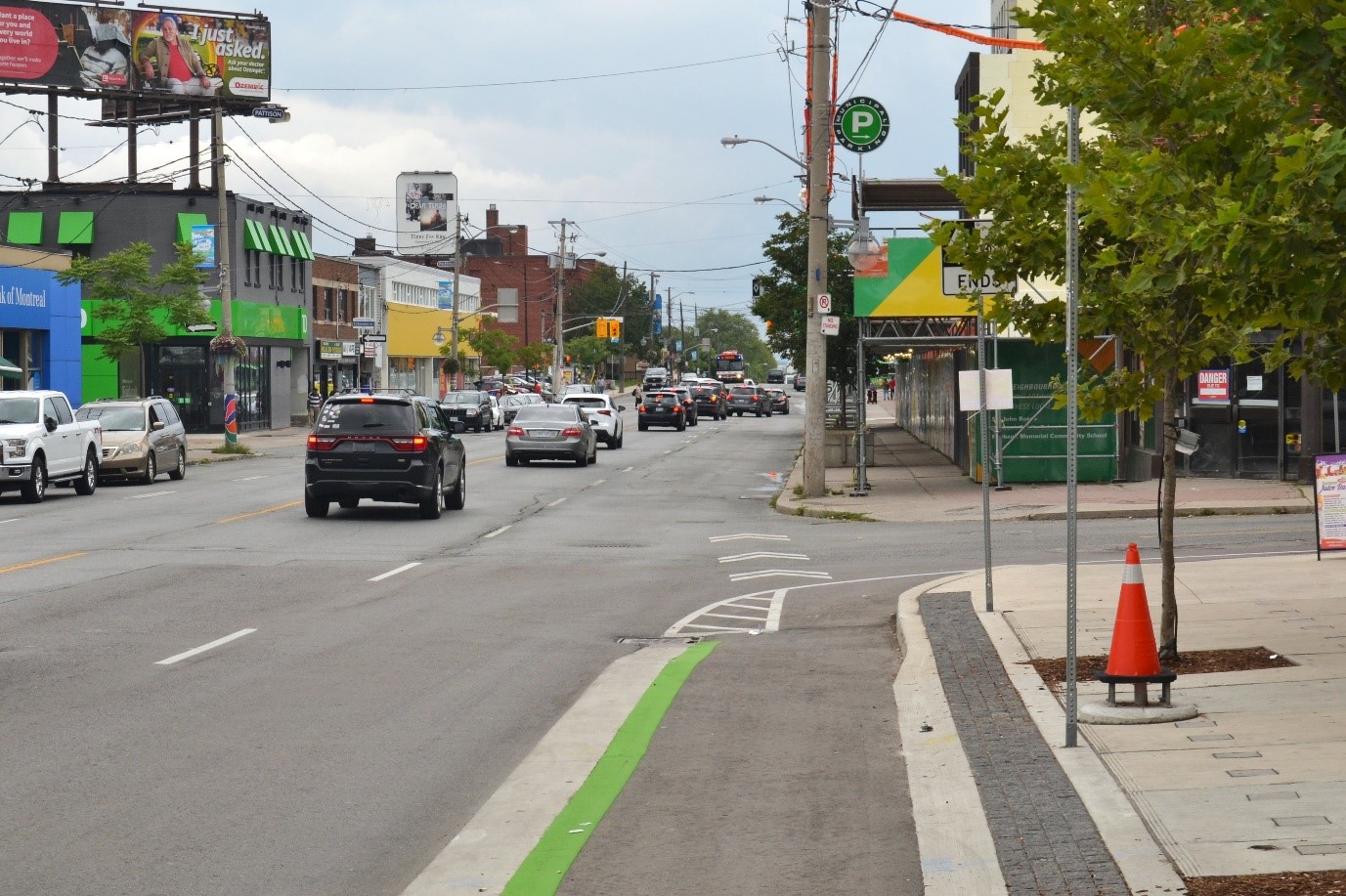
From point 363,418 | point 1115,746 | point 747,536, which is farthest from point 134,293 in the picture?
point 1115,746

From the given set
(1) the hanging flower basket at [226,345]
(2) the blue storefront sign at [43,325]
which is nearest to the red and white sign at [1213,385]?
(1) the hanging flower basket at [226,345]

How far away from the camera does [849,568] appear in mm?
19062

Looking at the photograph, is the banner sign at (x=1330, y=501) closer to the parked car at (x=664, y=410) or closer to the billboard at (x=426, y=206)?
the parked car at (x=664, y=410)

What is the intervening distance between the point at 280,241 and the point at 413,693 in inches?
2464

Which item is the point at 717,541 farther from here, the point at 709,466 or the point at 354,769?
the point at 709,466

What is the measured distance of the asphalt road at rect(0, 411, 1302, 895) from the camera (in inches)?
273

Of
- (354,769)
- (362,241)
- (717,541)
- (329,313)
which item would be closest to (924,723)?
(354,769)

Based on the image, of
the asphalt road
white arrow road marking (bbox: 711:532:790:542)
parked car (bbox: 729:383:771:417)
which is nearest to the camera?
the asphalt road

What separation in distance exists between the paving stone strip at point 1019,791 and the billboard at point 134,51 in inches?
2250

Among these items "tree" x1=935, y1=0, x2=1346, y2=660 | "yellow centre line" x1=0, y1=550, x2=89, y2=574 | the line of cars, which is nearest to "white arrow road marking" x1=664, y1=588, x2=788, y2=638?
"tree" x1=935, y1=0, x2=1346, y2=660

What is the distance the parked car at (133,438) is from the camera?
109 ft

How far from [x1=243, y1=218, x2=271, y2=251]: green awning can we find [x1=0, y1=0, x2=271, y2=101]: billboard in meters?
5.08

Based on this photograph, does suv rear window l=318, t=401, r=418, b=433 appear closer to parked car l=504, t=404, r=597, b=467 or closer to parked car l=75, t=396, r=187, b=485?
parked car l=75, t=396, r=187, b=485

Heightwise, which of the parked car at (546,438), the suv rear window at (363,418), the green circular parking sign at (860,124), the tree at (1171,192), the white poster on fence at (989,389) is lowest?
the parked car at (546,438)
